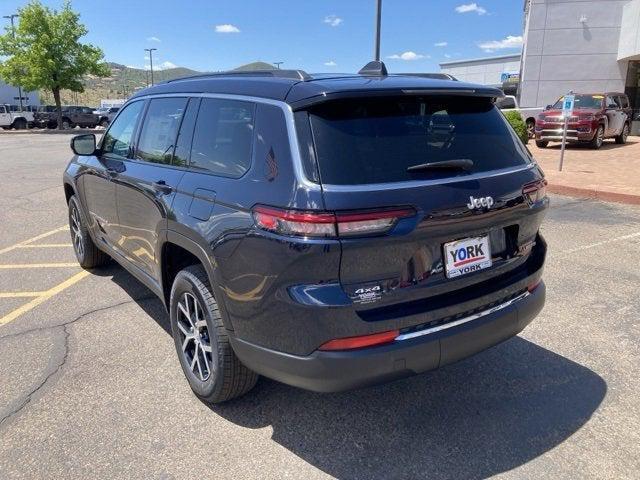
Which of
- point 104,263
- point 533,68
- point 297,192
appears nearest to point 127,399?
point 297,192

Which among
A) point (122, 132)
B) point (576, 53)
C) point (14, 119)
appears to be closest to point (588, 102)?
point (576, 53)

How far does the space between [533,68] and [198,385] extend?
2897 cm

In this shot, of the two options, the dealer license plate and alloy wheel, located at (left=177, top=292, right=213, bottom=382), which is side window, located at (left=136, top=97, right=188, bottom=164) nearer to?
alloy wheel, located at (left=177, top=292, right=213, bottom=382)

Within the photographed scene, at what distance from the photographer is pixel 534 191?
2.95 meters

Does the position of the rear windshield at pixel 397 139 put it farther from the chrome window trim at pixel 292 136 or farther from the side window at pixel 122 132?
the side window at pixel 122 132

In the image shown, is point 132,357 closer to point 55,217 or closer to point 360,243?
point 360,243

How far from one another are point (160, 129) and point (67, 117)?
4113cm

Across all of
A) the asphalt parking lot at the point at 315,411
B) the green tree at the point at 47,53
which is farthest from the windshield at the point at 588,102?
the green tree at the point at 47,53

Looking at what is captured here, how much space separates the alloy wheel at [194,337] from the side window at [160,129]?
92 cm

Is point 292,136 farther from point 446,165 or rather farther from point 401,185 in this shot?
point 446,165

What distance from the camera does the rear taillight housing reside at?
225 cm

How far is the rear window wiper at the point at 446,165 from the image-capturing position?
97.7 inches

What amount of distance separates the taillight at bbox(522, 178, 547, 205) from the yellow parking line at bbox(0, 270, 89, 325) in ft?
13.3

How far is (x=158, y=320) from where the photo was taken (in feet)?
14.2
